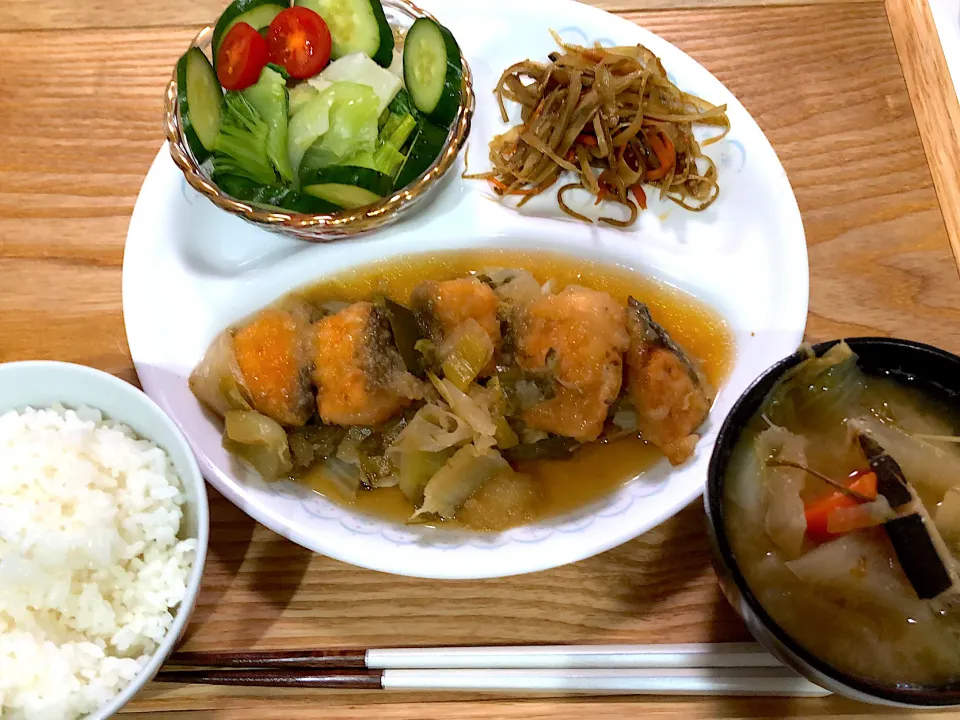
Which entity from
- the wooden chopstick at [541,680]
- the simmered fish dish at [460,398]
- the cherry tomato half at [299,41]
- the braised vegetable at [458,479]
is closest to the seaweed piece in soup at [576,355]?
the simmered fish dish at [460,398]

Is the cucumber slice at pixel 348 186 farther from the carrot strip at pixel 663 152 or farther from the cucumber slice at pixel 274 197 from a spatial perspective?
the carrot strip at pixel 663 152

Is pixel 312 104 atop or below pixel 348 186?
atop

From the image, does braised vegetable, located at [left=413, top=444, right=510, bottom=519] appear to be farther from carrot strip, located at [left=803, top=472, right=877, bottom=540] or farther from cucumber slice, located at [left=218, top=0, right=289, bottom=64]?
cucumber slice, located at [left=218, top=0, right=289, bottom=64]

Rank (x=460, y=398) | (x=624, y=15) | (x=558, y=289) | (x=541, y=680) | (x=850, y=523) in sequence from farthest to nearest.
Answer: (x=624, y=15), (x=558, y=289), (x=460, y=398), (x=541, y=680), (x=850, y=523)

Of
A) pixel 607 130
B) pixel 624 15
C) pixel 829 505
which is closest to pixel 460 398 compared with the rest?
pixel 829 505

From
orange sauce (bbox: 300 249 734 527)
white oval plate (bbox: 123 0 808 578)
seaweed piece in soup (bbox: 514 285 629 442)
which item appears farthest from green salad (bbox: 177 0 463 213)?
seaweed piece in soup (bbox: 514 285 629 442)

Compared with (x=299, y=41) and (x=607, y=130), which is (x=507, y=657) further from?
(x=299, y=41)

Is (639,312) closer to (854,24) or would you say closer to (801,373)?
(801,373)
